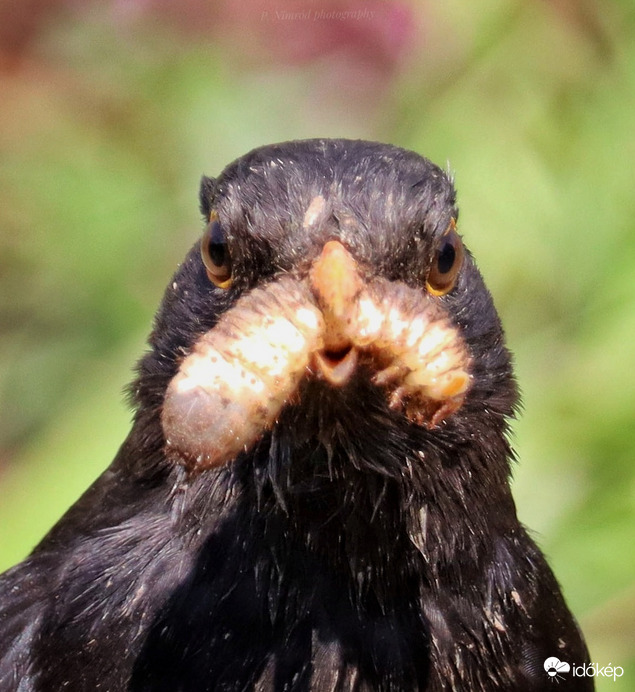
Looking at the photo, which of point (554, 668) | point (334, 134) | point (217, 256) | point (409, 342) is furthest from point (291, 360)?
point (334, 134)

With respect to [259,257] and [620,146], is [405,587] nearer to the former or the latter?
[259,257]

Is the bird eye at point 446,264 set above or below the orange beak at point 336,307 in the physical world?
above

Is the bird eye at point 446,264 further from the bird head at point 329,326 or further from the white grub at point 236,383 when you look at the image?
the white grub at point 236,383

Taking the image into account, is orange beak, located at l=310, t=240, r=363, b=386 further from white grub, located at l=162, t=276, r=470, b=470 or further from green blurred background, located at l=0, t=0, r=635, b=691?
green blurred background, located at l=0, t=0, r=635, b=691

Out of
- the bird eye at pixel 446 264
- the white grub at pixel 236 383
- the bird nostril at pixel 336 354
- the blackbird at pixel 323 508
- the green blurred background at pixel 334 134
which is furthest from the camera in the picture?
the green blurred background at pixel 334 134

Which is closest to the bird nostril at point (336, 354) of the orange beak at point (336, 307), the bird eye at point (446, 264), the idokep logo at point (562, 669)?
the orange beak at point (336, 307)

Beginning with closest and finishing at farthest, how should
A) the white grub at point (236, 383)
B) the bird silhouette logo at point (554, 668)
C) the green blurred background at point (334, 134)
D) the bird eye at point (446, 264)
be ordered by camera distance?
1. the white grub at point (236, 383)
2. the bird eye at point (446, 264)
3. the bird silhouette logo at point (554, 668)
4. the green blurred background at point (334, 134)

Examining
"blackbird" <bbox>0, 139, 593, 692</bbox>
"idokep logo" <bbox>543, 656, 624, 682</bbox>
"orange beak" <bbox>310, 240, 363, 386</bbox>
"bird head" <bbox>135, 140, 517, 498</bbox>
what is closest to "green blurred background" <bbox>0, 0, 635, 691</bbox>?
"idokep logo" <bbox>543, 656, 624, 682</bbox>
